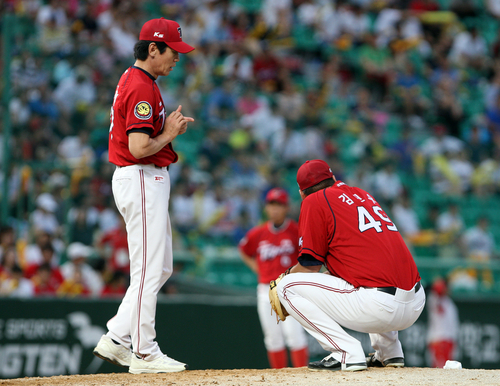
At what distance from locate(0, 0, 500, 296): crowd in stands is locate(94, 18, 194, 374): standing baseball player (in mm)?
4671

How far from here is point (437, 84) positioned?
15664 millimetres

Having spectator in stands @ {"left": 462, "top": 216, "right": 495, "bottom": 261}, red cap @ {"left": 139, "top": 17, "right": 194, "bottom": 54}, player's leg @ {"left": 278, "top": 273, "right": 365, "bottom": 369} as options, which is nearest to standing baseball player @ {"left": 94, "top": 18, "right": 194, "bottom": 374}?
red cap @ {"left": 139, "top": 17, "right": 194, "bottom": 54}

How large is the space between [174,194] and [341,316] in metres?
7.06

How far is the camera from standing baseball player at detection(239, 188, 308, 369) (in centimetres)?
729

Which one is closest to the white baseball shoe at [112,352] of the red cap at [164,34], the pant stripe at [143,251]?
the pant stripe at [143,251]

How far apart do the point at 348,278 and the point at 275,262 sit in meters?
3.11

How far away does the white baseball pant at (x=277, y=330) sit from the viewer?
285 inches

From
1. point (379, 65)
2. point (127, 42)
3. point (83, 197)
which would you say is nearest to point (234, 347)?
point (83, 197)

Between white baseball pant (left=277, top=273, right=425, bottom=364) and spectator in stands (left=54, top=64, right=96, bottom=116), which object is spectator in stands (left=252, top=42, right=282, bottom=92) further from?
white baseball pant (left=277, top=273, right=425, bottom=364)

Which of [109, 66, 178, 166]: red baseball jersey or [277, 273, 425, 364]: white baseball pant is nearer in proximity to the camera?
[109, 66, 178, 166]: red baseball jersey

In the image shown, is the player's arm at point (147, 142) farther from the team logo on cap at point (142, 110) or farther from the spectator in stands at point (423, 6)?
the spectator in stands at point (423, 6)

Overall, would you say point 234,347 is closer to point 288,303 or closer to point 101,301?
point 101,301

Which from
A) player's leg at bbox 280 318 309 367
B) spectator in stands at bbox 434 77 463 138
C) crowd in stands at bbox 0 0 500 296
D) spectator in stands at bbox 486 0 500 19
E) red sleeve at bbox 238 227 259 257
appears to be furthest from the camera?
spectator in stands at bbox 486 0 500 19

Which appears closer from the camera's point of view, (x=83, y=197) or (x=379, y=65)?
(x=83, y=197)
